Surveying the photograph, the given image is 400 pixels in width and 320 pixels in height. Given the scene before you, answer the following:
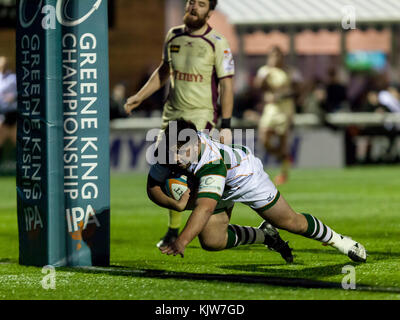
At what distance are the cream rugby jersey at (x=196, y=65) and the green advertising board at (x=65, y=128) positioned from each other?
5.33ft

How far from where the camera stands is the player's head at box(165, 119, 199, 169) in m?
6.92

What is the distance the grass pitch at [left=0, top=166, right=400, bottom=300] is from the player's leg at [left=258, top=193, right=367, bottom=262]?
13 cm

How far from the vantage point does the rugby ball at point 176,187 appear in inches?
294

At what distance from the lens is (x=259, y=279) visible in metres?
7.06

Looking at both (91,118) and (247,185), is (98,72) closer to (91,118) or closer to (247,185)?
(91,118)

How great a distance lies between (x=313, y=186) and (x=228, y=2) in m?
11.1

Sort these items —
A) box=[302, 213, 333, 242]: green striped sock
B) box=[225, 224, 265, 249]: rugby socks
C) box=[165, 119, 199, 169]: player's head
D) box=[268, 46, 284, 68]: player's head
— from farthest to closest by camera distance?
box=[268, 46, 284, 68]: player's head → box=[225, 224, 265, 249]: rugby socks → box=[302, 213, 333, 242]: green striped sock → box=[165, 119, 199, 169]: player's head

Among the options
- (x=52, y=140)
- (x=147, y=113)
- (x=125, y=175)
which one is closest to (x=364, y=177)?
(x=125, y=175)

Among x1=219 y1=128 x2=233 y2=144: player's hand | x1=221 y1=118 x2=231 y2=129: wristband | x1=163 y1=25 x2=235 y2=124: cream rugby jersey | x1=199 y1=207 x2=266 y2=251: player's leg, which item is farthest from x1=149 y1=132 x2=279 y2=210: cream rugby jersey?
x1=163 y1=25 x2=235 y2=124: cream rugby jersey

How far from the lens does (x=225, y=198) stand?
7426 mm

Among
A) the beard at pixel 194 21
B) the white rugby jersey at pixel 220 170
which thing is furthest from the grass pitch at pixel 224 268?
the beard at pixel 194 21

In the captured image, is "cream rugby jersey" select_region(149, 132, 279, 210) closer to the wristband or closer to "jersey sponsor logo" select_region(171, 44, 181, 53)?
the wristband

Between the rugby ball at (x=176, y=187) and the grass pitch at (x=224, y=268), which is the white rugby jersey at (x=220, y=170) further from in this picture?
the grass pitch at (x=224, y=268)

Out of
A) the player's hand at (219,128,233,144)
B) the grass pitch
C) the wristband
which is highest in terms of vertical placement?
the wristband
